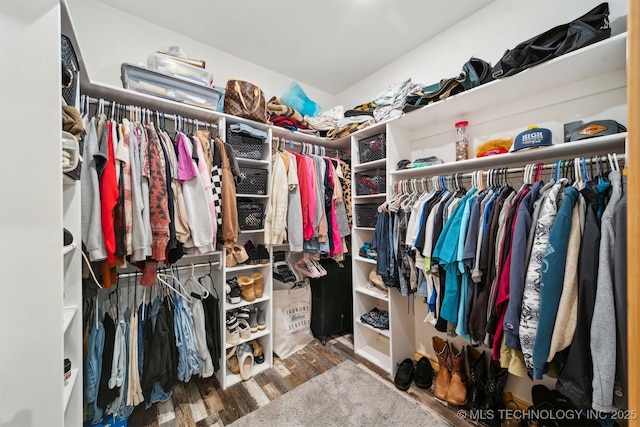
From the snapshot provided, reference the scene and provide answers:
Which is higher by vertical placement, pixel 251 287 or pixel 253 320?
pixel 251 287

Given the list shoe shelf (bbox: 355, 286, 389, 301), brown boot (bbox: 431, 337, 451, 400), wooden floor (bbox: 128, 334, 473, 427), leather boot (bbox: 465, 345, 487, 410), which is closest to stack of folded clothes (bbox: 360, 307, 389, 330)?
shoe shelf (bbox: 355, 286, 389, 301)

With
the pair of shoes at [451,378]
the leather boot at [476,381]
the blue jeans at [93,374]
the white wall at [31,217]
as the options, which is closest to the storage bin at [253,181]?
the white wall at [31,217]

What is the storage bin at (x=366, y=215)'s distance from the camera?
2.09m

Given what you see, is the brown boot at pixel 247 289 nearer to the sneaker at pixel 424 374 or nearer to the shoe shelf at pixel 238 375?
the shoe shelf at pixel 238 375

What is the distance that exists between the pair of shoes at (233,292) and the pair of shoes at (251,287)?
0.11ft

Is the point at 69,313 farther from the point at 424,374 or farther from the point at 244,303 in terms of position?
the point at 424,374

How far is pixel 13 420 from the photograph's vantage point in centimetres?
63

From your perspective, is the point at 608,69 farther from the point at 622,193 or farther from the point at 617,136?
the point at 622,193

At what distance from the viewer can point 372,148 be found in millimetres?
2064

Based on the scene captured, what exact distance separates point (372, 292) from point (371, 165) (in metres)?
1.15

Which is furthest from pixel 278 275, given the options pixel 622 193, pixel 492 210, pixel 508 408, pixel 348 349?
pixel 622 193

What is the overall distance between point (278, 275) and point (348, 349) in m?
0.99

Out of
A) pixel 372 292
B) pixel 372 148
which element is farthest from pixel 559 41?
pixel 372 292

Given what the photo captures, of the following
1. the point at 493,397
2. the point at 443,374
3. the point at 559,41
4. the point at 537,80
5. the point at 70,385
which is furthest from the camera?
the point at 443,374
